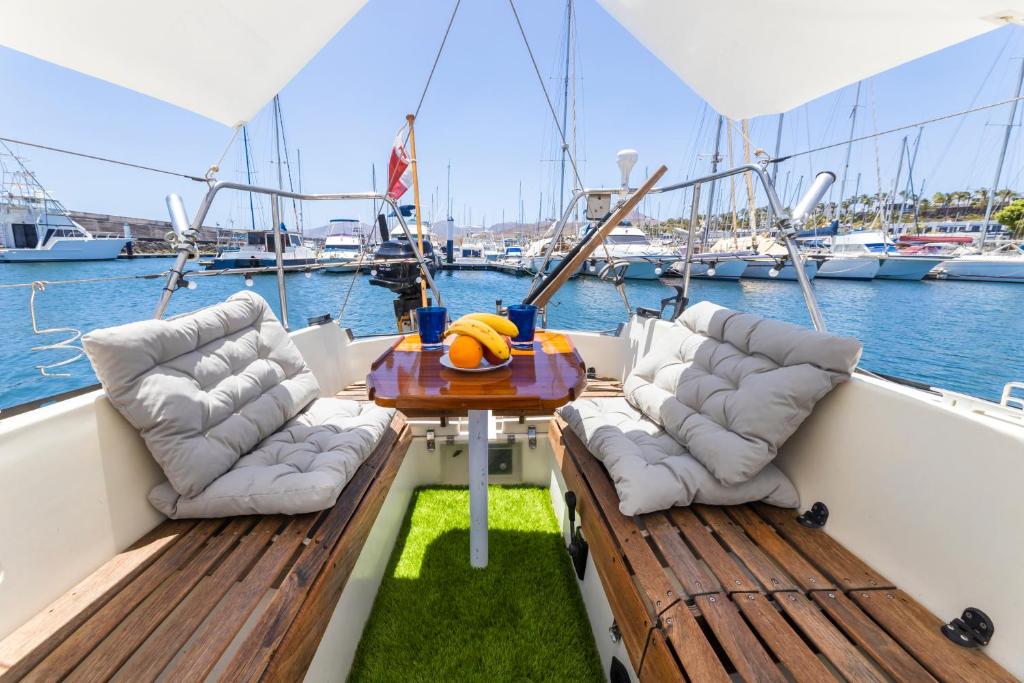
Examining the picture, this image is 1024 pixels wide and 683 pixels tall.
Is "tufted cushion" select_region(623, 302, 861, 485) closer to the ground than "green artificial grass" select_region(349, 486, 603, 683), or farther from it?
farther from it

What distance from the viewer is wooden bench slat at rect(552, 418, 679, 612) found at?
0.87m

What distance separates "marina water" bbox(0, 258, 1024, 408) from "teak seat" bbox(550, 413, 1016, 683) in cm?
385

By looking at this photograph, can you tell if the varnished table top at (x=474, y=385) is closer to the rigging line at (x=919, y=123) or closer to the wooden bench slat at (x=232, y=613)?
the wooden bench slat at (x=232, y=613)

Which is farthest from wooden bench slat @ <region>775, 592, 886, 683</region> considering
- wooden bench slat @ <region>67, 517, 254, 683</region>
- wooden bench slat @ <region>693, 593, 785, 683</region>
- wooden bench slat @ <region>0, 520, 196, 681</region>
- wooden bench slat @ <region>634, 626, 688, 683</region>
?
wooden bench slat @ <region>0, 520, 196, 681</region>

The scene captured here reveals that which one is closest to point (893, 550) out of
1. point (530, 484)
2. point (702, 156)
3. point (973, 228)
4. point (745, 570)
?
point (745, 570)

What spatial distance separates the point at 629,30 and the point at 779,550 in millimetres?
2292

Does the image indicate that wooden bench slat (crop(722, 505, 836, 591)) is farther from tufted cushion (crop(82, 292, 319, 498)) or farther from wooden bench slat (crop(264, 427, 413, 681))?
tufted cushion (crop(82, 292, 319, 498))

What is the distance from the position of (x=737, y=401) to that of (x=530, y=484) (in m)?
1.25

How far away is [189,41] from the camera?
4.87 ft

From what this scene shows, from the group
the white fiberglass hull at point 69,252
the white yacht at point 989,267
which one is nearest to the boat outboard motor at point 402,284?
the white fiberglass hull at point 69,252

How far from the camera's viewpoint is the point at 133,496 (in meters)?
1.07

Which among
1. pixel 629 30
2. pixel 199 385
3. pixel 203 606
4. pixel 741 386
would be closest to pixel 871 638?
pixel 741 386

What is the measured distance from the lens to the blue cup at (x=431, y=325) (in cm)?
146

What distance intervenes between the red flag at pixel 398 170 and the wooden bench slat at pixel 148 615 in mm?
2571
